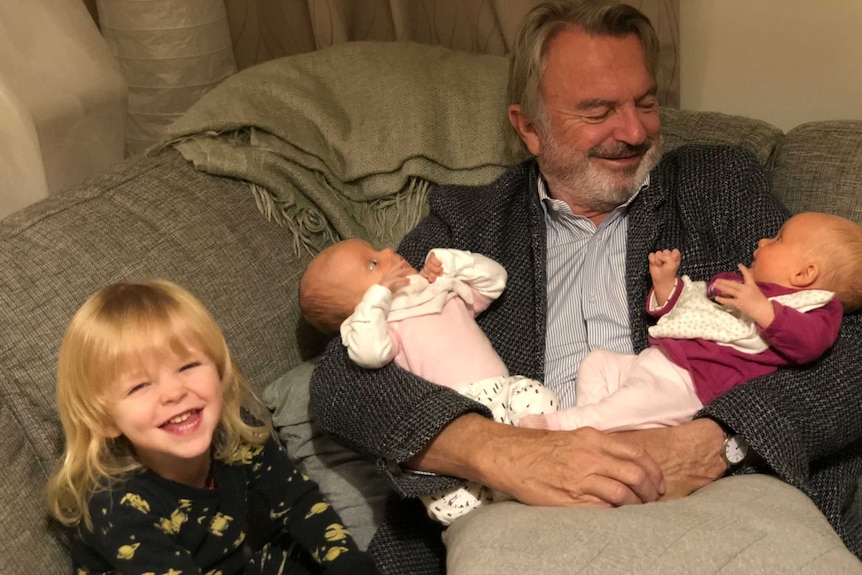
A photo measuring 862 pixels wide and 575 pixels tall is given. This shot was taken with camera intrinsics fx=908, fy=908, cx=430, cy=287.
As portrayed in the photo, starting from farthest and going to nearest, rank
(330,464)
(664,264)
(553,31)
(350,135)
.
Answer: (350,135) < (553,31) < (330,464) < (664,264)

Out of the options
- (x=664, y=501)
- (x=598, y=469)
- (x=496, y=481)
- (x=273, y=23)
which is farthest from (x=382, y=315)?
(x=273, y=23)

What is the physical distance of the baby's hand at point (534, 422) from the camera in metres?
1.61

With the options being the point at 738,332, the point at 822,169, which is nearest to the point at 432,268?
the point at 738,332

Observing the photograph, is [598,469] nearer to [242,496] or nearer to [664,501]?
[664,501]

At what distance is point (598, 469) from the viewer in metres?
1.45

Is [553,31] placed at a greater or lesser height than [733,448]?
greater

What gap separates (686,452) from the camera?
60.5 inches

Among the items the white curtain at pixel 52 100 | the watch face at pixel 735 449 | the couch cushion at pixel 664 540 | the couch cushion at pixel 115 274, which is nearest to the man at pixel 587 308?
the watch face at pixel 735 449

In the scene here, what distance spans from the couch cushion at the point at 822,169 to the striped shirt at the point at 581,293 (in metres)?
0.32

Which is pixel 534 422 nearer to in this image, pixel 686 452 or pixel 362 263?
pixel 686 452

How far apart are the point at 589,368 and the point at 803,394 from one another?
373 millimetres

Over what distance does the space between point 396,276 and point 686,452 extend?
0.60 meters

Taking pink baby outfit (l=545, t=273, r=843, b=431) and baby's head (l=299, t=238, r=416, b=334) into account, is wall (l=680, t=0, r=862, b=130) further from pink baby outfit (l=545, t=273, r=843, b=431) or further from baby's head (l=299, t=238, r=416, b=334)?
baby's head (l=299, t=238, r=416, b=334)

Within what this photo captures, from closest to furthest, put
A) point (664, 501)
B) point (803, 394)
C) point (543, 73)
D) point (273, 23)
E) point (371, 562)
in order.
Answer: point (664, 501) < point (803, 394) < point (371, 562) < point (543, 73) < point (273, 23)
